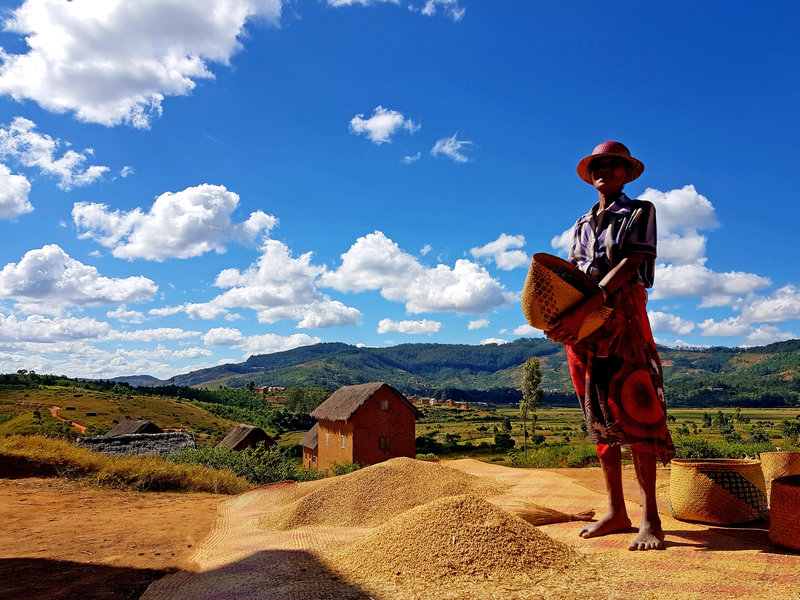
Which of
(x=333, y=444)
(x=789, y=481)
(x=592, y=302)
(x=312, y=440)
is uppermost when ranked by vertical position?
(x=592, y=302)

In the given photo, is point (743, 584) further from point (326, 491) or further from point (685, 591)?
point (326, 491)

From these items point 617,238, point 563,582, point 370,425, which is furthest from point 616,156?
point 370,425

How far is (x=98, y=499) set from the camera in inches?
312

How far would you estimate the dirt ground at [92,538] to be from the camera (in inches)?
166

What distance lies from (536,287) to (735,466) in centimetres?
263

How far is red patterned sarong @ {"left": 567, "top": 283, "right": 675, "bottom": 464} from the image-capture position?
4.00 m

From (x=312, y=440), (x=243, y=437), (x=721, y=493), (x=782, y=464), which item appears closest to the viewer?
(x=721, y=493)

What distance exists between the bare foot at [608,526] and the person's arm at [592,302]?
1496 millimetres

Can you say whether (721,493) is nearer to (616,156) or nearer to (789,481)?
(789,481)

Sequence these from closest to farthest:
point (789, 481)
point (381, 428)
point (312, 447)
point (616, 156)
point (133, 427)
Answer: point (789, 481), point (616, 156), point (381, 428), point (133, 427), point (312, 447)

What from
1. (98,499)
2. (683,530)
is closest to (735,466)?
(683,530)

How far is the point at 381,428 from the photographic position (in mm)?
28812

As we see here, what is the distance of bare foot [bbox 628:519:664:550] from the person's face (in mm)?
2526

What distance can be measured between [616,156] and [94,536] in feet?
20.5
